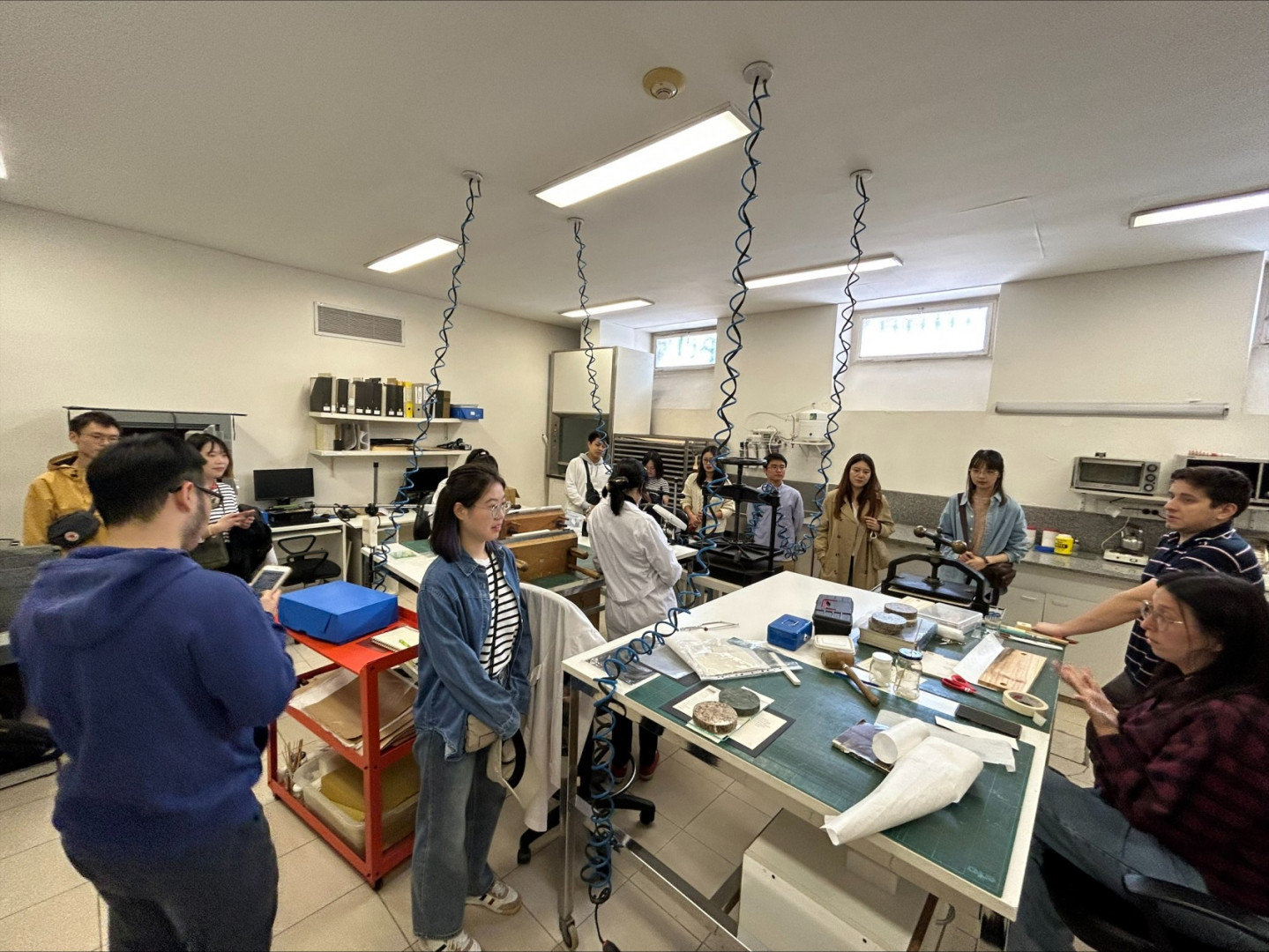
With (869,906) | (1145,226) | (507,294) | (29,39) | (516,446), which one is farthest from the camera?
(516,446)

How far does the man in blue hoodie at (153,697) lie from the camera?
90 centimetres

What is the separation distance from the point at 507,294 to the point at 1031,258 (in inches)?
172

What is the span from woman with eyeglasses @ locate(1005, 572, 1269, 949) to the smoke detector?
2.24 meters

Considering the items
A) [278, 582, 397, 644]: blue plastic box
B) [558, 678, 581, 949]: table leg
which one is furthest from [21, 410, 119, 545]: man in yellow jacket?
[558, 678, 581, 949]: table leg

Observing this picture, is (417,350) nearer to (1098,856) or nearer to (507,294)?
(507,294)

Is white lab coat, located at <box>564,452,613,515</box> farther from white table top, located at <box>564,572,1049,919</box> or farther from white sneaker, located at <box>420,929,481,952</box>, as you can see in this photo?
white sneaker, located at <box>420,929,481,952</box>

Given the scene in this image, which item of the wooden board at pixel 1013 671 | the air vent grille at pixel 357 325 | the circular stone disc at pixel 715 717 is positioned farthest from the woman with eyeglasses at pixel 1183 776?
the air vent grille at pixel 357 325

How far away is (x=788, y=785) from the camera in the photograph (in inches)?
44.4

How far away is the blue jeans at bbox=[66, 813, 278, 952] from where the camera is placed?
0.98m

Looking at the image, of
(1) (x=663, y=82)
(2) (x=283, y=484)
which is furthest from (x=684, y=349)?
(1) (x=663, y=82)

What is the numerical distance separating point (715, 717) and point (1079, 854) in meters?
1.04

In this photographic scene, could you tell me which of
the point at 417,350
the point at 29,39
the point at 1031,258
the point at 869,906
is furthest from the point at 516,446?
the point at 869,906

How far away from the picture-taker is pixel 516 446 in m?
6.37

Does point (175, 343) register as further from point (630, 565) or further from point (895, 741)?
point (895, 741)
